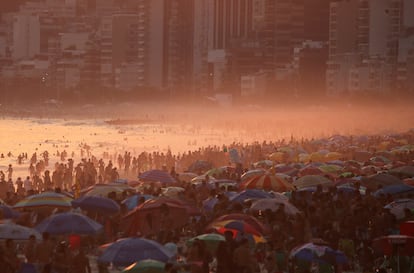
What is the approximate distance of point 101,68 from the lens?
146 m

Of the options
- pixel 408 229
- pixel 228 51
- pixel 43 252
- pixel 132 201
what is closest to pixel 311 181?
pixel 132 201

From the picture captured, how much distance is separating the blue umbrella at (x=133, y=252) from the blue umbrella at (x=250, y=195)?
16.8ft

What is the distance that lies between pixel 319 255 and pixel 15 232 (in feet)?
13.3

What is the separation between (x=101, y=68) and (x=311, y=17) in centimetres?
2779

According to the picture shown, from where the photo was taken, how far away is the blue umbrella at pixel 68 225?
15.9 m

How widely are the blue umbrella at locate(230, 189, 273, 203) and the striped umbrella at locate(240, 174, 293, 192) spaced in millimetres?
1911

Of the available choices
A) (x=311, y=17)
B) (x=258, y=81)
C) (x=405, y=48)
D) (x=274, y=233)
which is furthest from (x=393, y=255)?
(x=311, y=17)

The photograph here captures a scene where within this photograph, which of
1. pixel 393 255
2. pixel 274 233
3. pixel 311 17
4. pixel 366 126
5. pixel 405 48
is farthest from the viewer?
pixel 311 17

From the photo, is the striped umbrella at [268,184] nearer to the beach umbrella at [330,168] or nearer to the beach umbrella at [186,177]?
the beach umbrella at [330,168]

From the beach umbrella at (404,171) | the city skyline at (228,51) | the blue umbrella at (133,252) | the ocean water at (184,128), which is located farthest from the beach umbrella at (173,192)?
the city skyline at (228,51)

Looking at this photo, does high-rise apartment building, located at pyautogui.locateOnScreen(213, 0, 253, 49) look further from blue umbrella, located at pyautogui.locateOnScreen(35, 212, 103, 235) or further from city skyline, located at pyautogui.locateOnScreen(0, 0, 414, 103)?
blue umbrella, located at pyautogui.locateOnScreen(35, 212, 103, 235)

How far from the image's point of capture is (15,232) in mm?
15117

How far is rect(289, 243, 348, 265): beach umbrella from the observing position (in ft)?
47.9

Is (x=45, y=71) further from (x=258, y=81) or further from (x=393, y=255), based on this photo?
(x=393, y=255)
